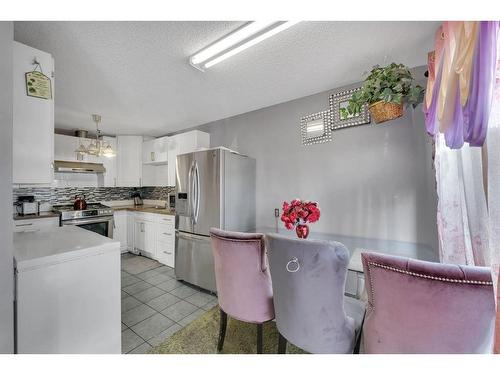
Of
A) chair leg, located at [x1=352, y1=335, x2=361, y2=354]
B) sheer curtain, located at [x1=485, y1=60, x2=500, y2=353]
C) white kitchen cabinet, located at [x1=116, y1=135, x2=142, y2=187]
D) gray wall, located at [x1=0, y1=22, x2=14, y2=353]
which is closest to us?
sheer curtain, located at [x1=485, y1=60, x2=500, y2=353]

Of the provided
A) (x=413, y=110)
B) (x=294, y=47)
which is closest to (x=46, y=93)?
(x=294, y=47)

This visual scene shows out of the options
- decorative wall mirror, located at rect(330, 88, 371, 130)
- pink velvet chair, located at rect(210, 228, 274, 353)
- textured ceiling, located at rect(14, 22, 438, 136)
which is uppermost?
textured ceiling, located at rect(14, 22, 438, 136)

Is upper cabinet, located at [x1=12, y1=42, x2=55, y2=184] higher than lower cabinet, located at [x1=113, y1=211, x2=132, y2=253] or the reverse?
higher

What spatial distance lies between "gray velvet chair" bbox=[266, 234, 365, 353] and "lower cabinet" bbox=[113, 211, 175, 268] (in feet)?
8.04

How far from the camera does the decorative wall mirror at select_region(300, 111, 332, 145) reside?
2230 millimetres

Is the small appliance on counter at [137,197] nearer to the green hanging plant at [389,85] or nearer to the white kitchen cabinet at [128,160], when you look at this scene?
the white kitchen cabinet at [128,160]

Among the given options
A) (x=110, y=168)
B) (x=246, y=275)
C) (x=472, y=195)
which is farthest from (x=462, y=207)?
(x=110, y=168)

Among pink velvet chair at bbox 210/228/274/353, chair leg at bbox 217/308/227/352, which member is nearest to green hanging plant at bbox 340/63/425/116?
pink velvet chair at bbox 210/228/274/353

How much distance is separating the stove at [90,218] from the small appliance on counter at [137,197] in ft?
3.07

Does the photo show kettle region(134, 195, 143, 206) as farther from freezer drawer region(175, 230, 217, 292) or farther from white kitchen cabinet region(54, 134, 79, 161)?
freezer drawer region(175, 230, 217, 292)

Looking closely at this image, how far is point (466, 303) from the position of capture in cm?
72

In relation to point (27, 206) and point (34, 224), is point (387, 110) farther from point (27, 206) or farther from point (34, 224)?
point (27, 206)

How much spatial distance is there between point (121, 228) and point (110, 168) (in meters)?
1.20

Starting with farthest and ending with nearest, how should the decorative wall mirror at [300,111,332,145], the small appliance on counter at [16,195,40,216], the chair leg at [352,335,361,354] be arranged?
1. the small appliance on counter at [16,195,40,216]
2. the decorative wall mirror at [300,111,332,145]
3. the chair leg at [352,335,361,354]
